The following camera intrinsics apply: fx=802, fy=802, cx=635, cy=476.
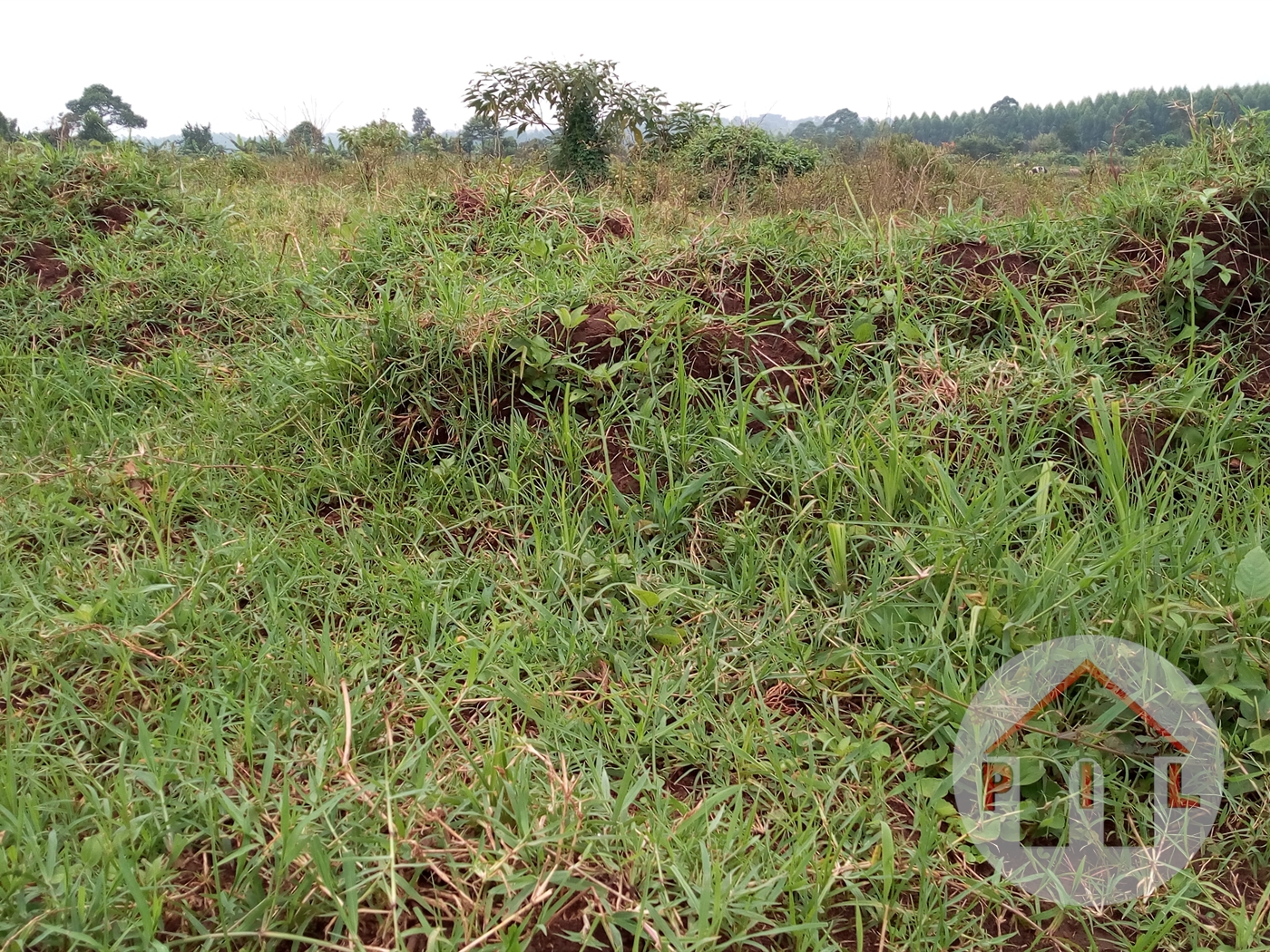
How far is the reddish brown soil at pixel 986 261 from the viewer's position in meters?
2.81

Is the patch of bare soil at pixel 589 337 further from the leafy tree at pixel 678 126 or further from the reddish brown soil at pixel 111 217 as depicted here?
the leafy tree at pixel 678 126

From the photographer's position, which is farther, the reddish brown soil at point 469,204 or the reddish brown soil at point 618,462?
the reddish brown soil at point 469,204

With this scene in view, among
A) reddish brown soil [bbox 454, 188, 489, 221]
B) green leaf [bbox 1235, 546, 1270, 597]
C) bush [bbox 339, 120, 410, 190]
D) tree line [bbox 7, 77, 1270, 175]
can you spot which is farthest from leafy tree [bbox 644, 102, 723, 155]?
green leaf [bbox 1235, 546, 1270, 597]

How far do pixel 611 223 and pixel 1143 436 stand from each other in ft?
8.14

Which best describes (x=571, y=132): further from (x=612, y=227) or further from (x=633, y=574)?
(x=633, y=574)

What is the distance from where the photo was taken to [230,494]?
2475mm

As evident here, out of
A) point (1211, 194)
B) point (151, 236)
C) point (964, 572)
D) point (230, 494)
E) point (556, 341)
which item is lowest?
point (964, 572)

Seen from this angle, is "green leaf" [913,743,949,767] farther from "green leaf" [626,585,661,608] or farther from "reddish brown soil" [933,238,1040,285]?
"reddish brown soil" [933,238,1040,285]

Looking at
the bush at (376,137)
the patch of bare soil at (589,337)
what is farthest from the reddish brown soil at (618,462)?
the bush at (376,137)

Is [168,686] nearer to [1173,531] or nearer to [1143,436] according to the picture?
[1173,531]

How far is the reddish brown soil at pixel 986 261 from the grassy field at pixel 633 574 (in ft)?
0.08

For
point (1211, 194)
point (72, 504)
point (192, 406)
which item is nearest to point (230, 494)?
point (72, 504)

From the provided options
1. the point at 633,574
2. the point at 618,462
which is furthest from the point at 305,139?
the point at 633,574

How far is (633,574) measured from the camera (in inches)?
81.4
